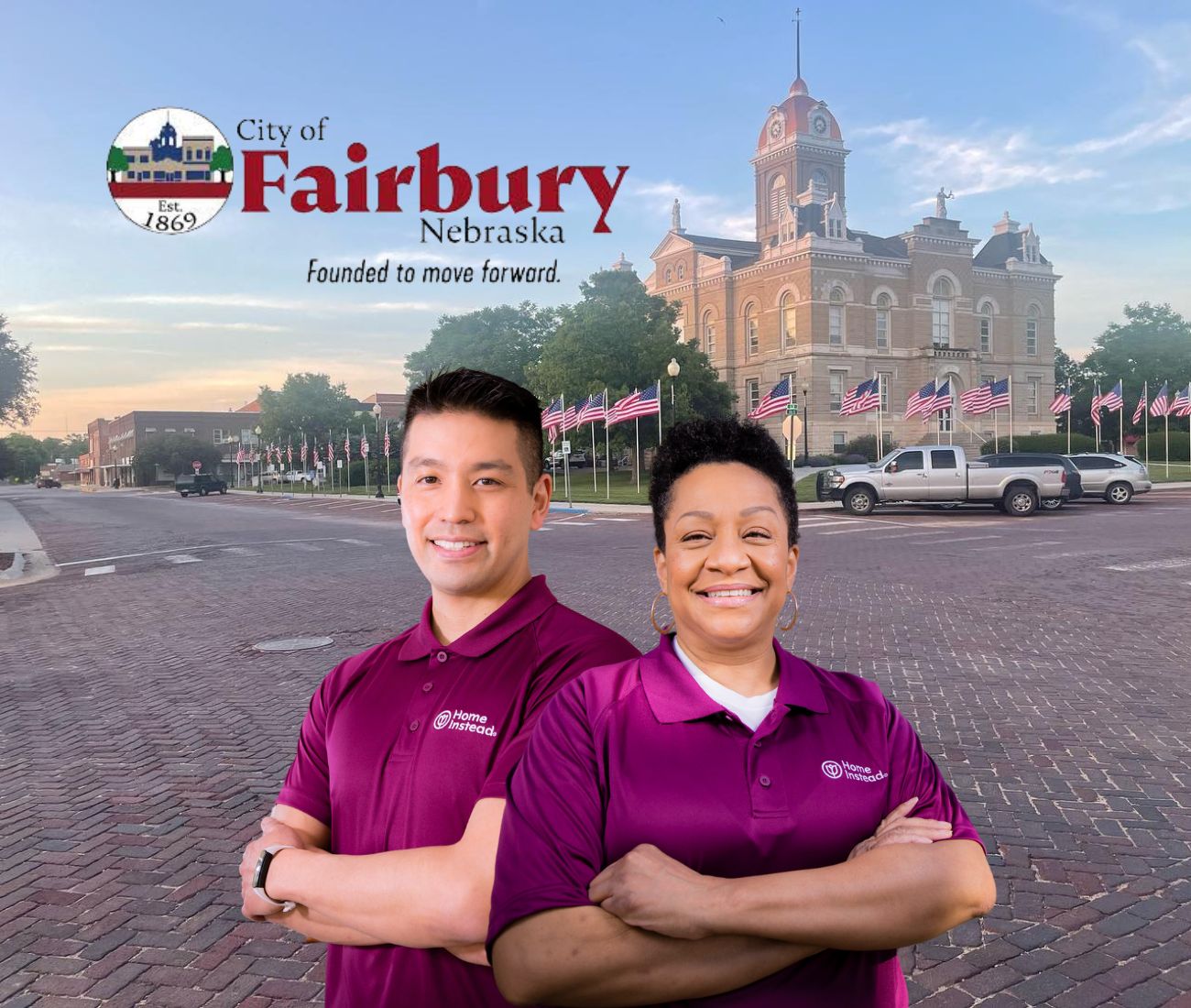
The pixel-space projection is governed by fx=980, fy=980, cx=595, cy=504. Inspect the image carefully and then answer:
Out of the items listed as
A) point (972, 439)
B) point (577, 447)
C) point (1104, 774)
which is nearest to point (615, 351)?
point (577, 447)

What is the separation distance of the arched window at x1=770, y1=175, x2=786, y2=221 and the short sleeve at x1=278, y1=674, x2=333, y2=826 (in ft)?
265

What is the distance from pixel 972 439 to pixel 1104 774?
2706 inches

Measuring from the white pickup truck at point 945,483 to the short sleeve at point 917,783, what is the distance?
27.3 m

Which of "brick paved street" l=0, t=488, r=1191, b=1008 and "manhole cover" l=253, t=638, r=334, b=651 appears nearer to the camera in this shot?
"brick paved street" l=0, t=488, r=1191, b=1008

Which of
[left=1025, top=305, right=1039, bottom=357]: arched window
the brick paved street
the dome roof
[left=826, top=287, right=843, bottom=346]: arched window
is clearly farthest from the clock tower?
the brick paved street

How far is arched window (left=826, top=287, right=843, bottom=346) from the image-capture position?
67938 millimetres

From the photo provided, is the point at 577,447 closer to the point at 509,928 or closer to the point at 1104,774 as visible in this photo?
the point at 1104,774

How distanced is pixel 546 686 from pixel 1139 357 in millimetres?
91887

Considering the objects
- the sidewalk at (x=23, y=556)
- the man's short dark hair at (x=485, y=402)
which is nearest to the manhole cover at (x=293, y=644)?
the man's short dark hair at (x=485, y=402)

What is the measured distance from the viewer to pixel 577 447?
55.7 m

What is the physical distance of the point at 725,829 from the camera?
1.77m

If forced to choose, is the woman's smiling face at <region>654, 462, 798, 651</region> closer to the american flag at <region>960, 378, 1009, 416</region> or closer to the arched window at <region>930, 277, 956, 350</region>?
the american flag at <region>960, 378, 1009, 416</region>

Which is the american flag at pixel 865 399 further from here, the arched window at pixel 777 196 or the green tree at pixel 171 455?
the green tree at pixel 171 455

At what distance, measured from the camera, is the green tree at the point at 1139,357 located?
78.9 metres
